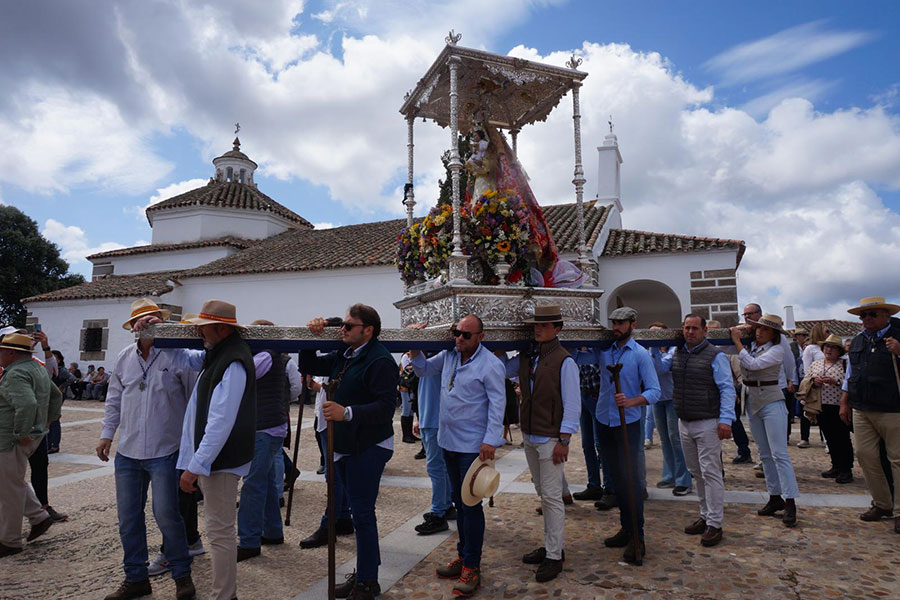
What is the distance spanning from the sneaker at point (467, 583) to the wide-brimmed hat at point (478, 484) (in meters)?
0.43

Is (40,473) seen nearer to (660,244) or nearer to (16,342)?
(16,342)

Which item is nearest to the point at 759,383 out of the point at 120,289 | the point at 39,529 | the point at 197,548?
the point at 197,548

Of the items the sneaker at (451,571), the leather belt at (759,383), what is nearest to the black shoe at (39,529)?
the sneaker at (451,571)

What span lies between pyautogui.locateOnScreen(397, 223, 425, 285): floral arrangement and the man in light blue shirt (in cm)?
222

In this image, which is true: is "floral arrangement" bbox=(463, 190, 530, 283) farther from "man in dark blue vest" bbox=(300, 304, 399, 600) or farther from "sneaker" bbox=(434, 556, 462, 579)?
"sneaker" bbox=(434, 556, 462, 579)

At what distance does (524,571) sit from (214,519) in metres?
2.13

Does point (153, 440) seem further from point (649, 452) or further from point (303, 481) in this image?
point (649, 452)

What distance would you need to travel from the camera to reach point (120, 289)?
20.4 meters

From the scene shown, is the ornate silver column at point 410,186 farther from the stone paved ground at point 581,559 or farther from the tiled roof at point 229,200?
the tiled roof at point 229,200

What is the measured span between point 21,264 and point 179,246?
16154mm

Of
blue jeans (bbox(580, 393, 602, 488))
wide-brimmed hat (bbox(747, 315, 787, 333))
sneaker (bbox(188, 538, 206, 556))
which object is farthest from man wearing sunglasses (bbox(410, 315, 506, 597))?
wide-brimmed hat (bbox(747, 315, 787, 333))

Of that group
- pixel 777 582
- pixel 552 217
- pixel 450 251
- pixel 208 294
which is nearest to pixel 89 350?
pixel 208 294

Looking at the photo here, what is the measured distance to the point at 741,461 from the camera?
7.63m

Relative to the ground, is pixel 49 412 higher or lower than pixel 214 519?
higher
